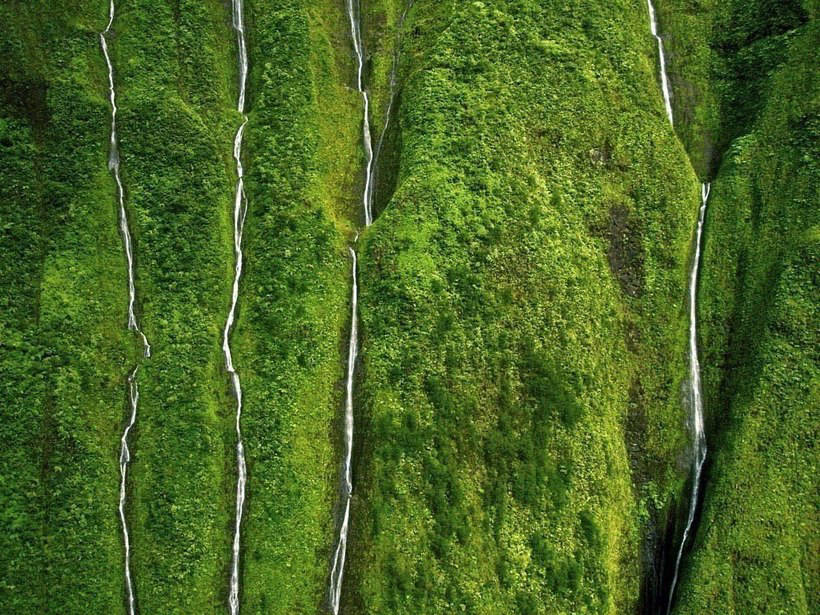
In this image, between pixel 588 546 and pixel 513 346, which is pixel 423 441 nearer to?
pixel 513 346

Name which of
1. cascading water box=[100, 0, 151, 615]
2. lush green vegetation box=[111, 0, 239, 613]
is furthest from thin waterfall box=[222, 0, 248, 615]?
cascading water box=[100, 0, 151, 615]

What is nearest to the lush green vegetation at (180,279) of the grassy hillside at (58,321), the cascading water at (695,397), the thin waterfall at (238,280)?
the thin waterfall at (238,280)

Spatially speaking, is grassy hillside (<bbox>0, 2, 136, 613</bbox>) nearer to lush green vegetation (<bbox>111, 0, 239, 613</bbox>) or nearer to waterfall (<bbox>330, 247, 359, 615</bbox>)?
lush green vegetation (<bbox>111, 0, 239, 613</bbox>)

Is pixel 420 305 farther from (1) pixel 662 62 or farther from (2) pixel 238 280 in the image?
(1) pixel 662 62

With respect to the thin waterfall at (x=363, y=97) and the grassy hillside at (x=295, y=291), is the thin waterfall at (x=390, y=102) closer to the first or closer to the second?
the thin waterfall at (x=363, y=97)

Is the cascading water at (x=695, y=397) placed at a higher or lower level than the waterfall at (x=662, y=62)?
lower

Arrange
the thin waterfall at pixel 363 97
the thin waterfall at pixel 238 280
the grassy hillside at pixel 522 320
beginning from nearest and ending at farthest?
1. the grassy hillside at pixel 522 320
2. the thin waterfall at pixel 238 280
3. the thin waterfall at pixel 363 97
